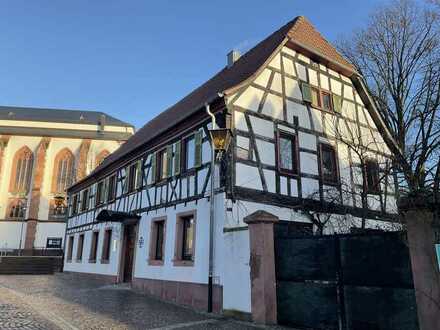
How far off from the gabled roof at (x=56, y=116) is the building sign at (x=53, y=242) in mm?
18038

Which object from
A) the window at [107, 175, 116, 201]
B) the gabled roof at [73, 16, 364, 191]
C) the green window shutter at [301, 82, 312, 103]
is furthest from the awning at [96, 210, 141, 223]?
the green window shutter at [301, 82, 312, 103]

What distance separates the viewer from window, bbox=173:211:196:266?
454 inches

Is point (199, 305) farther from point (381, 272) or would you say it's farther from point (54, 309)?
point (381, 272)

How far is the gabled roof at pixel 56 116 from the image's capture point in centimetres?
5419

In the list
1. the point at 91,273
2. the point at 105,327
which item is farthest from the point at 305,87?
the point at 91,273

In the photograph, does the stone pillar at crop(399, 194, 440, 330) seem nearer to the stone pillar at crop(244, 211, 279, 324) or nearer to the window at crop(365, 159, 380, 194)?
the stone pillar at crop(244, 211, 279, 324)

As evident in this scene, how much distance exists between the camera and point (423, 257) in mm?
5664

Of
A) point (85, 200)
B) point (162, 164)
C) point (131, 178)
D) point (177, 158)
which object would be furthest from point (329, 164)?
point (85, 200)

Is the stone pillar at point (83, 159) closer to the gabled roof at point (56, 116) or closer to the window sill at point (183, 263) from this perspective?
the gabled roof at point (56, 116)

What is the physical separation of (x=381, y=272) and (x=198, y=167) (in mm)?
6503

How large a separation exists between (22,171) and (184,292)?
139 ft

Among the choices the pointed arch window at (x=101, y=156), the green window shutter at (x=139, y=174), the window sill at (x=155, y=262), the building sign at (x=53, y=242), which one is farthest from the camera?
the pointed arch window at (x=101, y=156)

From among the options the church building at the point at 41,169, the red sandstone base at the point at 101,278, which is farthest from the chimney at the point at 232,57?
the church building at the point at 41,169

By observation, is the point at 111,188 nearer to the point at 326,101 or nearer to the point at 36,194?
the point at 326,101
